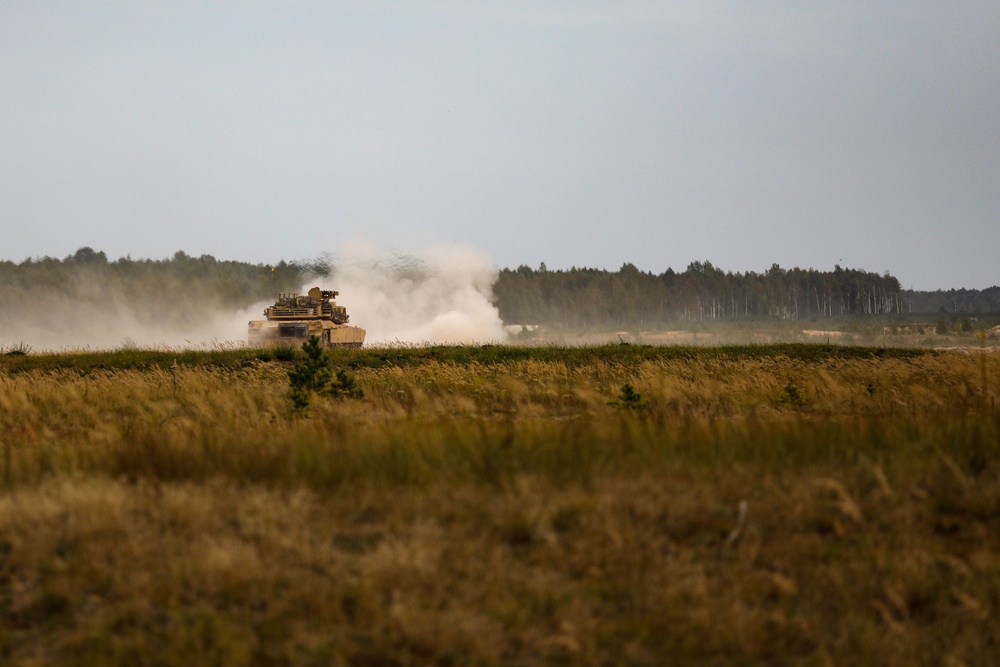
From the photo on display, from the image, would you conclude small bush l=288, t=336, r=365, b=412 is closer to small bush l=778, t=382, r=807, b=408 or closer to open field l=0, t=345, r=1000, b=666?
open field l=0, t=345, r=1000, b=666

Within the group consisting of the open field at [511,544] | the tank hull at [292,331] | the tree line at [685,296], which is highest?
the tree line at [685,296]

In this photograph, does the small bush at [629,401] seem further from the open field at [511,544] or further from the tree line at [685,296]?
the tree line at [685,296]

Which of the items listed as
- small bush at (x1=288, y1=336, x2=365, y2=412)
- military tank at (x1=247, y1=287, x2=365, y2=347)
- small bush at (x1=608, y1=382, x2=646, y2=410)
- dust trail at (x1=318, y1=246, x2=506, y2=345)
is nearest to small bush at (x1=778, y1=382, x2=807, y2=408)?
small bush at (x1=608, y1=382, x2=646, y2=410)

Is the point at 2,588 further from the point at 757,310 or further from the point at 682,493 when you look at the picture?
the point at 757,310

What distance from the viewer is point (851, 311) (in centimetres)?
13988

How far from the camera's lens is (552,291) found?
138500 mm

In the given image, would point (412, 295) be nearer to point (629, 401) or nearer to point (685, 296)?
point (629, 401)

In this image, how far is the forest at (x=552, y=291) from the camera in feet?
342

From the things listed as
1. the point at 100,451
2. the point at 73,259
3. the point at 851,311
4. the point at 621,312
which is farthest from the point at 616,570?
the point at 73,259

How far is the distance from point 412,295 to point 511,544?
63644 millimetres

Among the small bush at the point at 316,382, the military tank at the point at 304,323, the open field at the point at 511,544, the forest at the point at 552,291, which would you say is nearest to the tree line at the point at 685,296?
the forest at the point at 552,291

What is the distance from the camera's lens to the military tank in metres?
42.2

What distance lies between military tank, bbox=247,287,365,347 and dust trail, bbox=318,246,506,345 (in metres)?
20.2

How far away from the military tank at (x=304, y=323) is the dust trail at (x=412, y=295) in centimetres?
2016
